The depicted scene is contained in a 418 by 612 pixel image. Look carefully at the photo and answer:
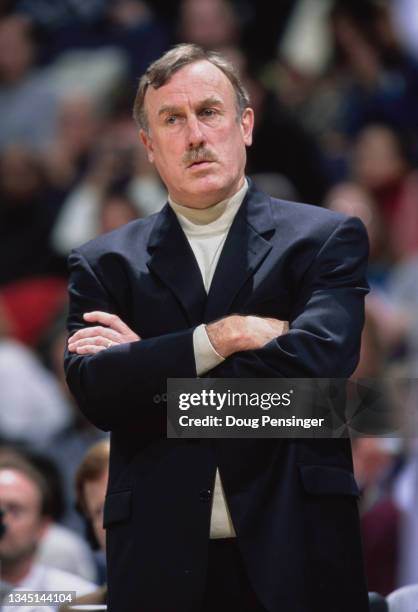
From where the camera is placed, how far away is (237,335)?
8.07 ft

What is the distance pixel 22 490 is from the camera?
3.93 meters

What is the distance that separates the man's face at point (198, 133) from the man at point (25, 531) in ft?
3.46

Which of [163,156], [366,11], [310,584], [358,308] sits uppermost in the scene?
[366,11]

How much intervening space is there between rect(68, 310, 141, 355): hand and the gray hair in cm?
41

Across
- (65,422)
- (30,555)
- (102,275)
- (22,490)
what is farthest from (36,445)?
(102,275)

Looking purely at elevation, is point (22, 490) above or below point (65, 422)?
below

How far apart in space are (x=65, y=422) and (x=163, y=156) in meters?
3.27

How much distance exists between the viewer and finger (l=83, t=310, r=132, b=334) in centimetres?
257

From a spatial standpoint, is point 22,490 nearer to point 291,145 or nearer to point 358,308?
point 358,308

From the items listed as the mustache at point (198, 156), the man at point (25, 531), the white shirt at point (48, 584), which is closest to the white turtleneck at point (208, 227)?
the mustache at point (198, 156)

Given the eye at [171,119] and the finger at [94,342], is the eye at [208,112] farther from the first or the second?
the finger at [94,342]

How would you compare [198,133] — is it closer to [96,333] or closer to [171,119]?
[171,119]

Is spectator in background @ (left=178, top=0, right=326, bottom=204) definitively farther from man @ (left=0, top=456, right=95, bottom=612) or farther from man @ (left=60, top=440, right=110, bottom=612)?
man @ (left=60, top=440, right=110, bottom=612)

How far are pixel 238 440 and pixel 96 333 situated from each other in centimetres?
35
